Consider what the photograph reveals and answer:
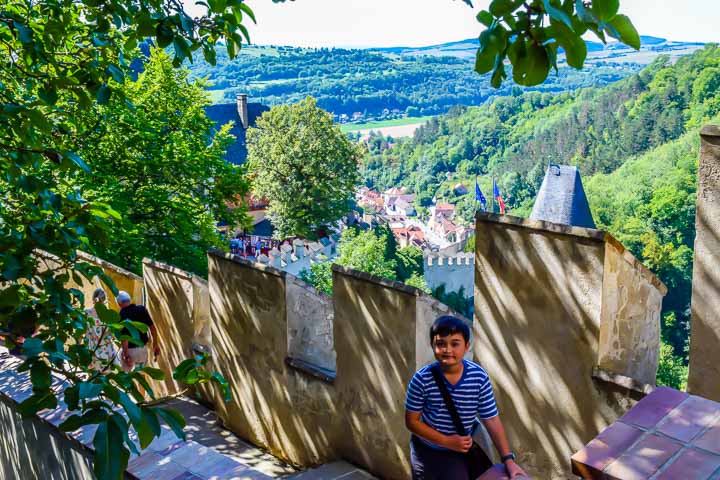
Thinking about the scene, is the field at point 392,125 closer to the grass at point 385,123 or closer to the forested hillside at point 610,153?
the grass at point 385,123

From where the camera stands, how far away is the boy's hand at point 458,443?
10.4 ft

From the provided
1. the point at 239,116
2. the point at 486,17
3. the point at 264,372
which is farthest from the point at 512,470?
the point at 239,116

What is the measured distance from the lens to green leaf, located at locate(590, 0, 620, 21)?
1.87m

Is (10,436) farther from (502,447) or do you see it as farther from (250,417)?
(502,447)

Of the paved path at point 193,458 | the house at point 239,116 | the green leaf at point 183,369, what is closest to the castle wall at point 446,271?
the house at point 239,116

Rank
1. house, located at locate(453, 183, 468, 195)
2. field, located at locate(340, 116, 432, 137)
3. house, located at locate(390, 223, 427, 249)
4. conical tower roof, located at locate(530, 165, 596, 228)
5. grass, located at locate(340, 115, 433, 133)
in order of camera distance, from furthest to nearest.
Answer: field, located at locate(340, 116, 432, 137) → grass, located at locate(340, 115, 433, 133) → house, located at locate(453, 183, 468, 195) → house, located at locate(390, 223, 427, 249) → conical tower roof, located at locate(530, 165, 596, 228)

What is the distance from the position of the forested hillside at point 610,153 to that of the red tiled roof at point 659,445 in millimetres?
46761

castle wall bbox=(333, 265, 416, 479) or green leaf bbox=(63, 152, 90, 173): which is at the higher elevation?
green leaf bbox=(63, 152, 90, 173)

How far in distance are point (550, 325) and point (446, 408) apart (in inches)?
32.7

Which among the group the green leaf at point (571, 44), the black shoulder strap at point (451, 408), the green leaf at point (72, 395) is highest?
the green leaf at point (571, 44)

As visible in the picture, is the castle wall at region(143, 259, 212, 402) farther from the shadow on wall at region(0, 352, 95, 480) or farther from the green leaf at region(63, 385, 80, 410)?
the green leaf at region(63, 385, 80, 410)

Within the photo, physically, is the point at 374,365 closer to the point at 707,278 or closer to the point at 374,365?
the point at 374,365

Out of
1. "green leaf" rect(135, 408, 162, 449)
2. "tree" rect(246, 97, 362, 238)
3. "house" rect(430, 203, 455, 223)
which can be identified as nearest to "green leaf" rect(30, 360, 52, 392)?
"green leaf" rect(135, 408, 162, 449)

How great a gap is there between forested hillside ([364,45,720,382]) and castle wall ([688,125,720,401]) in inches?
1785
